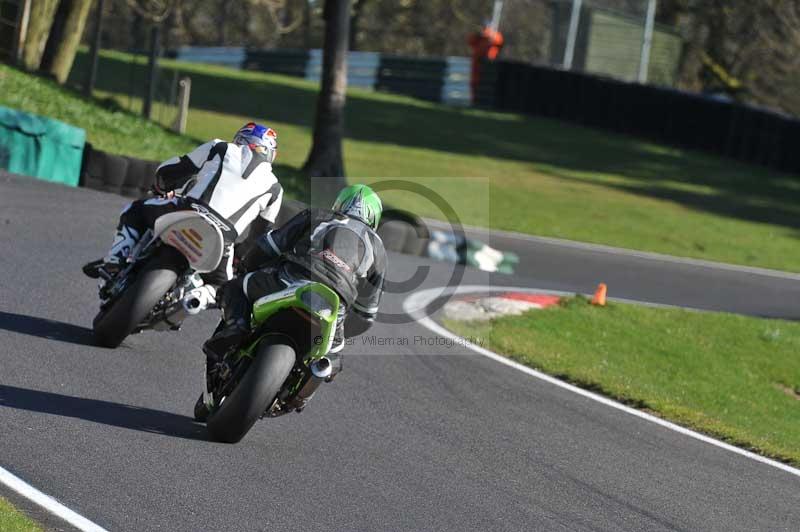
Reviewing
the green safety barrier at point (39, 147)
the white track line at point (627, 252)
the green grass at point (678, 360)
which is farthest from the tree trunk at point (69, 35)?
the green grass at point (678, 360)

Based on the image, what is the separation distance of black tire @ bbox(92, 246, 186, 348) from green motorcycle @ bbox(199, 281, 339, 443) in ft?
4.34

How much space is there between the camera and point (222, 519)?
18.6ft

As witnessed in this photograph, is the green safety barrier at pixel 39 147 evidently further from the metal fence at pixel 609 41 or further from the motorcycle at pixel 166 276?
the metal fence at pixel 609 41

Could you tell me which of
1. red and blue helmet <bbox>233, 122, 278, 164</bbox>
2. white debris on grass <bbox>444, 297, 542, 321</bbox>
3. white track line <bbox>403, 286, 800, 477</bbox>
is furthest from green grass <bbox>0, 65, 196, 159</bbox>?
red and blue helmet <bbox>233, 122, 278, 164</bbox>

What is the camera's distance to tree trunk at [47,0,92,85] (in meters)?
23.4

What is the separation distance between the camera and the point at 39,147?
577 inches

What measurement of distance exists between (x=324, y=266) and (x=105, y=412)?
5.22 ft

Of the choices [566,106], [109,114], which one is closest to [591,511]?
[109,114]

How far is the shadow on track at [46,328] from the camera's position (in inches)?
331

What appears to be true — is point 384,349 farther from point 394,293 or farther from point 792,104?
point 792,104

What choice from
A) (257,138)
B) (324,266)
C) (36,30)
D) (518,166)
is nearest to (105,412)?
(324,266)

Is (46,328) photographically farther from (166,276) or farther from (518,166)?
(518,166)

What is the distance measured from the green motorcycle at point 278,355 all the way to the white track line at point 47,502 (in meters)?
1.18

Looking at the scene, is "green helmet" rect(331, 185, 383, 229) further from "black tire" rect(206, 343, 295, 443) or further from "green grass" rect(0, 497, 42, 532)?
"green grass" rect(0, 497, 42, 532)
